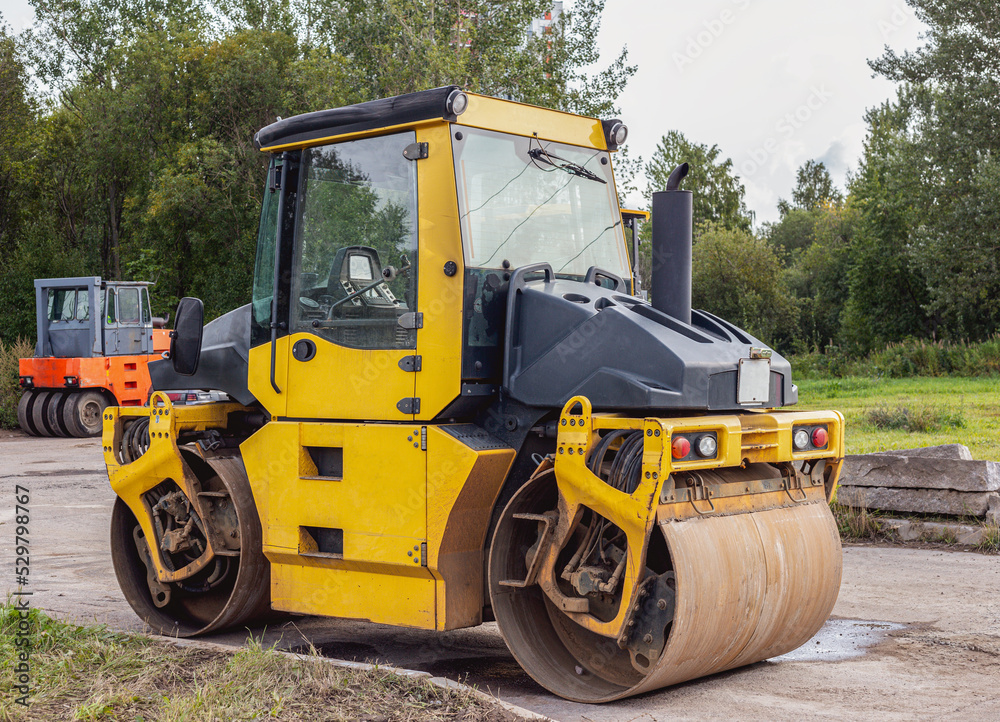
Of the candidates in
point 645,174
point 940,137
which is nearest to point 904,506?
point 645,174

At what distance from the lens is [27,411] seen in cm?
2303

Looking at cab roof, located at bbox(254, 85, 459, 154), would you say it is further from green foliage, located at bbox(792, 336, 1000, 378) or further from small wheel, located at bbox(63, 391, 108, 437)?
green foliage, located at bbox(792, 336, 1000, 378)

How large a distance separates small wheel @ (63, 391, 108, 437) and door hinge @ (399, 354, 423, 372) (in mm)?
18303

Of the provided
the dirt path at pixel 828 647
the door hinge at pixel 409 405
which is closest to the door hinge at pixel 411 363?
the door hinge at pixel 409 405

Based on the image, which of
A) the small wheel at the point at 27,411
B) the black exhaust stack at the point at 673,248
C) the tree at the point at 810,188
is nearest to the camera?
the black exhaust stack at the point at 673,248

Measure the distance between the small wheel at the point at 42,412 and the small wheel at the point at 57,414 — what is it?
0.05m

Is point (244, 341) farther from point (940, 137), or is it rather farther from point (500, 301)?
point (940, 137)

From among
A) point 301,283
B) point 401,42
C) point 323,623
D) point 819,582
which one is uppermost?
point 401,42

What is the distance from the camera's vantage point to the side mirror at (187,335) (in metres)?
6.32

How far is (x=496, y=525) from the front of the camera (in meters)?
5.39

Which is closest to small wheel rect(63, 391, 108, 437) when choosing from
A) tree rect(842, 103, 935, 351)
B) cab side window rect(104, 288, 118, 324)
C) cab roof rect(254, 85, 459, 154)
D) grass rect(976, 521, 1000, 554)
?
cab side window rect(104, 288, 118, 324)

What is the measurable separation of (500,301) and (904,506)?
5.34 m

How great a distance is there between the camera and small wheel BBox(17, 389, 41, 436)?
2302 centimetres

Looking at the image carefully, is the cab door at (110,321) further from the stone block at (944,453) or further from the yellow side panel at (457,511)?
the yellow side panel at (457,511)
